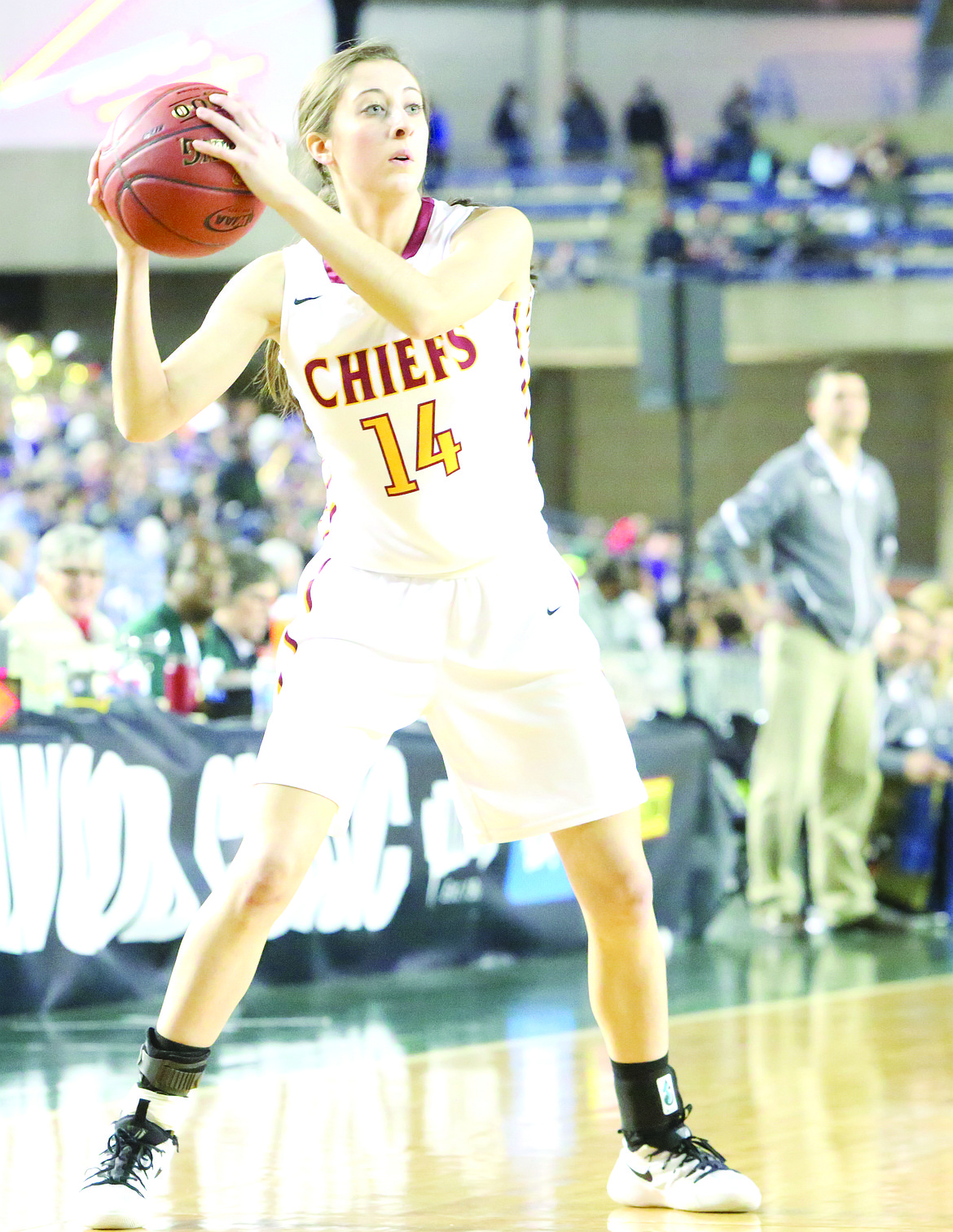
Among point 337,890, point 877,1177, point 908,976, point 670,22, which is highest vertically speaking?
point 670,22

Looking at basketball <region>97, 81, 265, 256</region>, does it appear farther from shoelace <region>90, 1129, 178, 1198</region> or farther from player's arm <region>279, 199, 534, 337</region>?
shoelace <region>90, 1129, 178, 1198</region>

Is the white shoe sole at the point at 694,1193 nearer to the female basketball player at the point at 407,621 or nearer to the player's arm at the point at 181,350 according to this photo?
the female basketball player at the point at 407,621

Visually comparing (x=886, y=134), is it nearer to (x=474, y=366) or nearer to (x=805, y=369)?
(x=805, y=369)

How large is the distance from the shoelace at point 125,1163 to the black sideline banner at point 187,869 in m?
2.15

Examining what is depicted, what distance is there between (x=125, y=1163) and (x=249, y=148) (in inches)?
68.0

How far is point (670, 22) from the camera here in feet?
84.1

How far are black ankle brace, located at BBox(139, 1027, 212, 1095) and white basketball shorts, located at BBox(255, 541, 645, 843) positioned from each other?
1.54 ft

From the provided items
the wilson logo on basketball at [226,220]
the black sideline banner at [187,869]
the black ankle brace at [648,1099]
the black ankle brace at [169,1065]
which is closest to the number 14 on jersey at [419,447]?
the wilson logo on basketball at [226,220]

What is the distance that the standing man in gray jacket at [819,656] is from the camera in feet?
23.6

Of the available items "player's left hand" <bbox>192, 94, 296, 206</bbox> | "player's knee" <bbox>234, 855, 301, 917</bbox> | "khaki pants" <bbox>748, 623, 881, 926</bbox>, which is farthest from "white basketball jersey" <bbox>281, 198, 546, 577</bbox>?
"khaki pants" <bbox>748, 623, 881, 926</bbox>

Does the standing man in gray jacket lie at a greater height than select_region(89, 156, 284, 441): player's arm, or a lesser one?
lesser

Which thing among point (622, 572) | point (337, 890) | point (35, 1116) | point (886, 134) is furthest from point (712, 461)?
point (35, 1116)

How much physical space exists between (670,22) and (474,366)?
24.3 m

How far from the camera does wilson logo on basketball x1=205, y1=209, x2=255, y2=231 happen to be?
9.46 feet
